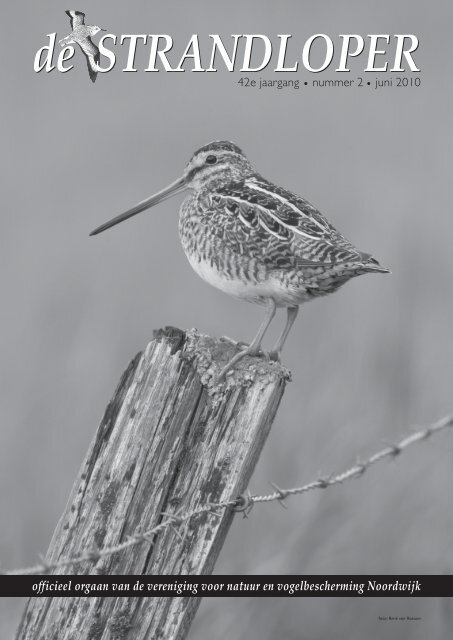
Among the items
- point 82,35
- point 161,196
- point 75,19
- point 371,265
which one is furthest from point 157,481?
point 75,19

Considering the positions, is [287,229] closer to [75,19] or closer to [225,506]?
[225,506]

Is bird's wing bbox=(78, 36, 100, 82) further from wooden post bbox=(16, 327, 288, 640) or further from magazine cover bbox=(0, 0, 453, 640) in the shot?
wooden post bbox=(16, 327, 288, 640)

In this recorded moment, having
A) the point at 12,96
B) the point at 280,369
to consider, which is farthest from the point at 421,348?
the point at 12,96

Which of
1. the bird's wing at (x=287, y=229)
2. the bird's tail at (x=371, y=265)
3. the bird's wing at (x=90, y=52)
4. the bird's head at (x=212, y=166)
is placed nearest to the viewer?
the bird's tail at (x=371, y=265)

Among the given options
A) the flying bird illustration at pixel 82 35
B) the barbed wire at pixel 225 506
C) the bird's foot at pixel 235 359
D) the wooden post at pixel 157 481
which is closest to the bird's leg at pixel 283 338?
the bird's foot at pixel 235 359

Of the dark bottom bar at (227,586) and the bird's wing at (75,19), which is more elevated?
the bird's wing at (75,19)

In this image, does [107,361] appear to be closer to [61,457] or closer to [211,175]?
[61,457]

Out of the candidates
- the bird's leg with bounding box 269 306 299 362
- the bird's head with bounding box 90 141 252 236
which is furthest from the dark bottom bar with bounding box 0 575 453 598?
the bird's head with bounding box 90 141 252 236

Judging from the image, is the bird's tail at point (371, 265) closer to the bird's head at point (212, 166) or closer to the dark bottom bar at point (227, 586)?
the bird's head at point (212, 166)
